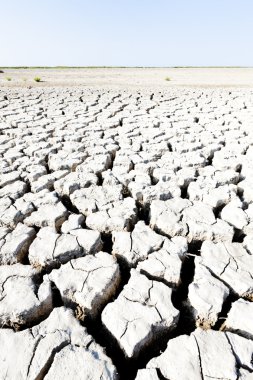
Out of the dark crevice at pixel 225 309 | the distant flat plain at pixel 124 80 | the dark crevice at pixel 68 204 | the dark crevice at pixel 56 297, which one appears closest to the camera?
the dark crevice at pixel 225 309

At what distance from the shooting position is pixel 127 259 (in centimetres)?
160

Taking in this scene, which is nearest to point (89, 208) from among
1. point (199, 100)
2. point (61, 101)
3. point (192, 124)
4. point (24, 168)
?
point (24, 168)

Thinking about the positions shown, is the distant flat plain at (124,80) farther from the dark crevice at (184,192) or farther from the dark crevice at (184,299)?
the dark crevice at (184,299)

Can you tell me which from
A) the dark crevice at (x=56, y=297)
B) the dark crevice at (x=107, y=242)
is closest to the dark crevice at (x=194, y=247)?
the dark crevice at (x=107, y=242)

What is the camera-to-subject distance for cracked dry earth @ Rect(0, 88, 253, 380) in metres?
1.12

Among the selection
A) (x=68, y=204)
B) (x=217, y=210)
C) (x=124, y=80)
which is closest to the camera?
(x=217, y=210)

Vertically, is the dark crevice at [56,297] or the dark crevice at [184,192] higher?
the dark crevice at [184,192]

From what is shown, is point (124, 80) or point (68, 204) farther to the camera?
point (124, 80)

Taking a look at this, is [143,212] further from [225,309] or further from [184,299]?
[225,309]

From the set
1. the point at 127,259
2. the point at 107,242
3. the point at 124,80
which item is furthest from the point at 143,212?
the point at 124,80

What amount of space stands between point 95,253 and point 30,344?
1.95 ft

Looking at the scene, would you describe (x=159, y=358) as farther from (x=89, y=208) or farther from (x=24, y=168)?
(x=24, y=168)

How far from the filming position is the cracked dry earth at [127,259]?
1.12 meters

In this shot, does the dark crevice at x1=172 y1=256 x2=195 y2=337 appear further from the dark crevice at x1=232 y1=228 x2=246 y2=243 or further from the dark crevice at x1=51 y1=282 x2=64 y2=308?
the dark crevice at x1=51 y1=282 x2=64 y2=308
